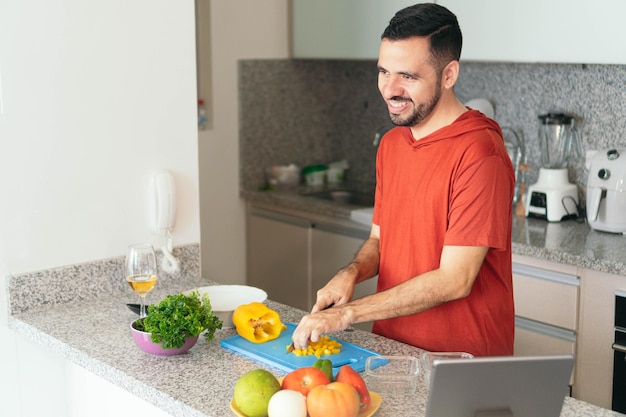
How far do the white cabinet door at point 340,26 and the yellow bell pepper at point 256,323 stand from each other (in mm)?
1883

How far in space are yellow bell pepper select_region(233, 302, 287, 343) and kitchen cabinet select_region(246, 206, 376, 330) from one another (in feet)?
5.07

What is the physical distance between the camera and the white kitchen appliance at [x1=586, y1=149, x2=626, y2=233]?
124 inches

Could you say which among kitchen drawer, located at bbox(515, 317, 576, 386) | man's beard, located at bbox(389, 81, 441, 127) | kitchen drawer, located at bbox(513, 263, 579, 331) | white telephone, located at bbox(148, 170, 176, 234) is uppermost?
man's beard, located at bbox(389, 81, 441, 127)

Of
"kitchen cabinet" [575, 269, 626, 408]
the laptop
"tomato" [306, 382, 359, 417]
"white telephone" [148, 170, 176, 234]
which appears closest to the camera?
the laptop

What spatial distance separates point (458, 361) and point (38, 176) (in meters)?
1.37

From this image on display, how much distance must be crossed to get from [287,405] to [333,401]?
3.4 inches

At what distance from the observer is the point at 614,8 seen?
9.64 ft

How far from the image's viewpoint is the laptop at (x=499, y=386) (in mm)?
1412

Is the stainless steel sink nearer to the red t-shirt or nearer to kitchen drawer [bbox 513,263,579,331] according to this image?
kitchen drawer [bbox 513,263,579,331]

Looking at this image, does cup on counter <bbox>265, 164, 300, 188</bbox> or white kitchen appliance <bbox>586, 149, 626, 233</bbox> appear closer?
white kitchen appliance <bbox>586, 149, 626, 233</bbox>

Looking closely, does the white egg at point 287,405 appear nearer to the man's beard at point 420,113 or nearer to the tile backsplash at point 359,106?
the man's beard at point 420,113

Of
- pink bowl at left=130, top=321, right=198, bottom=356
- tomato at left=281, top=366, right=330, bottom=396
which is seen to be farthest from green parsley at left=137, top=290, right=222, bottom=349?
tomato at left=281, top=366, right=330, bottom=396

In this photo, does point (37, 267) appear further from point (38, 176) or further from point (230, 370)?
point (230, 370)

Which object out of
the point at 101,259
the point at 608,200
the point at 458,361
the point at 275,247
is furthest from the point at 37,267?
the point at 608,200
